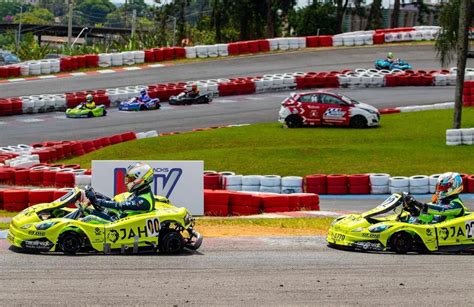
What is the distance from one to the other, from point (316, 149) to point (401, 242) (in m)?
15.3

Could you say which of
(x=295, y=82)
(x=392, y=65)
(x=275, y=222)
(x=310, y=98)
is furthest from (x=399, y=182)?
(x=392, y=65)

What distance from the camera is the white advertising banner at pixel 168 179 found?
827 inches

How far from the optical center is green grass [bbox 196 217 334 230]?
19.6m

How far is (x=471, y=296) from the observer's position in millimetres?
13312

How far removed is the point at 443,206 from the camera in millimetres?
16344

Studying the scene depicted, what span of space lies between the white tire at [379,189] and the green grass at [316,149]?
7.57ft

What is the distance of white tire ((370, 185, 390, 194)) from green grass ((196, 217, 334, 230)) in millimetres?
5431

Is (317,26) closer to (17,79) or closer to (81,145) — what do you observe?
(17,79)

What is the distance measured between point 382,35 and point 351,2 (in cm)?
1859

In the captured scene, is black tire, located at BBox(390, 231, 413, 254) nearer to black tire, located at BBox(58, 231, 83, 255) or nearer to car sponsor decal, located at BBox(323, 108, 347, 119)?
black tire, located at BBox(58, 231, 83, 255)

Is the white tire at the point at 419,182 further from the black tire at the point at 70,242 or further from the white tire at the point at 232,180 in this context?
the black tire at the point at 70,242

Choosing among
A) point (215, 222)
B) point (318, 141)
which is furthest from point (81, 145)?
point (215, 222)

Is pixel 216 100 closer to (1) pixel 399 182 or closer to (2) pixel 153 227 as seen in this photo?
(1) pixel 399 182

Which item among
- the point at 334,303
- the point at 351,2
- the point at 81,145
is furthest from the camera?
the point at 351,2
